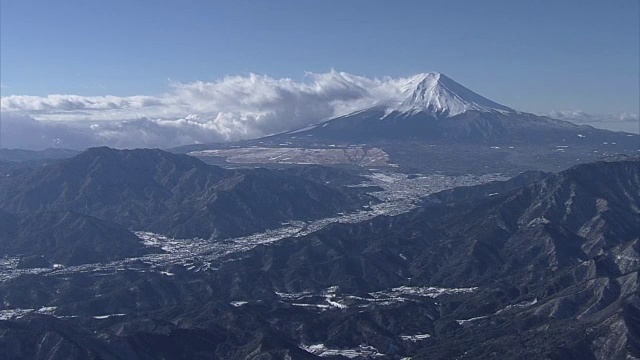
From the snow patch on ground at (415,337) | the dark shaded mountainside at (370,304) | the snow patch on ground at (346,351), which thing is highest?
the dark shaded mountainside at (370,304)

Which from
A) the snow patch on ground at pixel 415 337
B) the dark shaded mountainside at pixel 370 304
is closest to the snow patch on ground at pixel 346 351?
the dark shaded mountainside at pixel 370 304

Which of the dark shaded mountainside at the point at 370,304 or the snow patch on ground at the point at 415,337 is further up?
the dark shaded mountainside at the point at 370,304

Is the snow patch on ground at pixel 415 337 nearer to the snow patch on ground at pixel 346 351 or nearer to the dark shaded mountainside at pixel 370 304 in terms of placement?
the dark shaded mountainside at pixel 370 304

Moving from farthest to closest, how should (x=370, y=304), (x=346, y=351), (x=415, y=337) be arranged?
(x=370, y=304)
(x=415, y=337)
(x=346, y=351)

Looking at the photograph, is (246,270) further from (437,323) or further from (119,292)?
(437,323)

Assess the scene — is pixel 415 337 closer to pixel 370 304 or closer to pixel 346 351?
pixel 346 351

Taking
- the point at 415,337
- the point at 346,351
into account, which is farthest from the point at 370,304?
the point at 346,351

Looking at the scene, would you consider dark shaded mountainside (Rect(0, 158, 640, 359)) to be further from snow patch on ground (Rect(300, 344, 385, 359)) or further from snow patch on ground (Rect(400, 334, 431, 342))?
snow patch on ground (Rect(300, 344, 385, 359))

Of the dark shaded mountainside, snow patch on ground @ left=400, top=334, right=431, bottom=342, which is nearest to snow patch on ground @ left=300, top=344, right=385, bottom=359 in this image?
the dark shaded mountainside

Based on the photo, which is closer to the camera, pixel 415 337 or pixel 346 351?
pixel 346 351
